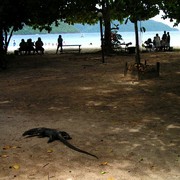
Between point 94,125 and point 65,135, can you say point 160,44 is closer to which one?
point 94,125

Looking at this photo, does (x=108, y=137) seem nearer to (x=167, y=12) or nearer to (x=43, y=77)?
(x=43, y=77)

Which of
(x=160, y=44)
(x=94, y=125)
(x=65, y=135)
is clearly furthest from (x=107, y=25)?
(x=65, y=135)

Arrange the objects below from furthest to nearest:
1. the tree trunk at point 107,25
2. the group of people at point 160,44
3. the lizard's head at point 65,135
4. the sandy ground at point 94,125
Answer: the group of people at point 160,44 → the tree trunk at point 107,25 → the lizard's head at point 65,135 → the sandy ground at point 94,125

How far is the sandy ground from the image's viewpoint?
5.89 m

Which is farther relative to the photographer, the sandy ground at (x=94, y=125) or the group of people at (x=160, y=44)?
the group of people at (x=160, y=44)

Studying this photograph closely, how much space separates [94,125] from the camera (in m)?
8.43

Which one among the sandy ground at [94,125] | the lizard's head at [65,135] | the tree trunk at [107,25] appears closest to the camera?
the sandy ground at [94,125]

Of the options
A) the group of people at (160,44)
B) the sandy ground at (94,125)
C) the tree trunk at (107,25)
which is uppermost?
the tree trunk at (107,25)

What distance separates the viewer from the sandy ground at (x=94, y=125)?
5.89 meters

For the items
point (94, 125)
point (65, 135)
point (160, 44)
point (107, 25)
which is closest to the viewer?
point (65, 135)

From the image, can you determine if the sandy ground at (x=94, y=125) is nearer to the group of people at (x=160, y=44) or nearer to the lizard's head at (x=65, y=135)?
the lizard's head at (x=65, y=135)

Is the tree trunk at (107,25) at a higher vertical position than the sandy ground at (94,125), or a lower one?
higher

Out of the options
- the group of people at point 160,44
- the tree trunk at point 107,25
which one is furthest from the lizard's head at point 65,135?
the group of people at point 160,44

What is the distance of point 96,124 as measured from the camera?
27.9 ft
